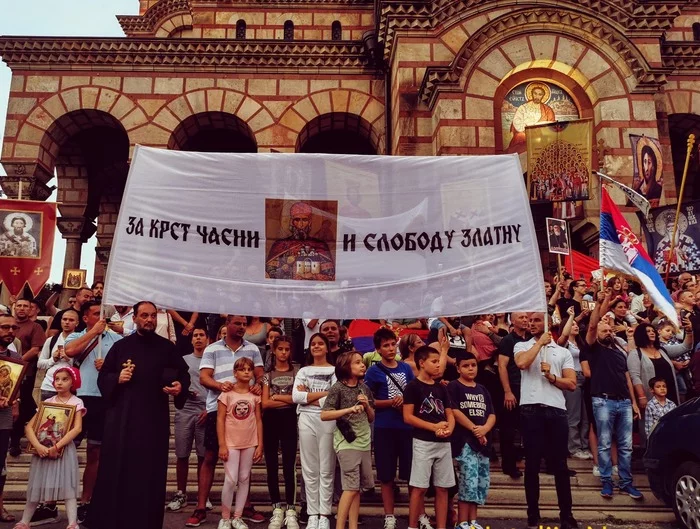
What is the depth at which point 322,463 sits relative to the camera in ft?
19.7

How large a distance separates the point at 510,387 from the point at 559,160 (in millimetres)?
6784

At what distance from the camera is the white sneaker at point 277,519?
6.03m

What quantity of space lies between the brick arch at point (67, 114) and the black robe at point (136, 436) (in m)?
12.9

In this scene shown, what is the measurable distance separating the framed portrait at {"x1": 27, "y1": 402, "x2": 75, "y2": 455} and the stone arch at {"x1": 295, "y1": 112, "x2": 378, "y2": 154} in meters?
12.7

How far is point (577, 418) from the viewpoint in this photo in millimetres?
8055

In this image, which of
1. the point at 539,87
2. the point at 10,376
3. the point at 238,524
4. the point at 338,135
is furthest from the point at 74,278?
the point at 539,87

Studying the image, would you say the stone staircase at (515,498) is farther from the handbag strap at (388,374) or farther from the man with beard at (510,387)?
the handbag strap at (388,374)

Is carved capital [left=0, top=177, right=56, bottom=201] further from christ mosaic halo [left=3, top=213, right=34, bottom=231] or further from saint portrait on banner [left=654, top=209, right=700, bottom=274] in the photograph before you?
saint portrait on banner [left=654, top=209, right=700, bottom=274]

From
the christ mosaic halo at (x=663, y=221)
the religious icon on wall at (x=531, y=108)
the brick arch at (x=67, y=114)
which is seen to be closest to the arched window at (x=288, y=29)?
the brick arch at (x=67, y=114)

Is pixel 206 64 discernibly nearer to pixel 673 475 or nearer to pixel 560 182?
pixel 560 182

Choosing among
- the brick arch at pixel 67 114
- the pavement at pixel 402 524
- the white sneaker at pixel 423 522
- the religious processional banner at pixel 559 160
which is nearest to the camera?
the white sneaker at pixel 423 522

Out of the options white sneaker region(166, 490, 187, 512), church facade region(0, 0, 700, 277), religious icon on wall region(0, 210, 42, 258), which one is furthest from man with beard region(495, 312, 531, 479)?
church facade region(0, 0, 700, 277)

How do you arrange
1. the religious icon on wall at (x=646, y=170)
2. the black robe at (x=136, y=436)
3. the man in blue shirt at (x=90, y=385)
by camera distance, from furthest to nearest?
the religious icon on wall at (x=646, y=170), the man in blue shirt at (x=90, y=385), the black robe at (x=136, y=436)

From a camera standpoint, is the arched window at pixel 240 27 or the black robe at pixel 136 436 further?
the arched window at pixel 240 27
